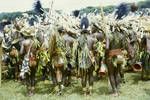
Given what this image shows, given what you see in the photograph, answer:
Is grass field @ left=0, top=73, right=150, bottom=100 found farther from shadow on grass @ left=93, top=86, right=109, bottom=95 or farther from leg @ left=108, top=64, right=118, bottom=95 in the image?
leg @ left=108, top=64, right=118, bottom=95

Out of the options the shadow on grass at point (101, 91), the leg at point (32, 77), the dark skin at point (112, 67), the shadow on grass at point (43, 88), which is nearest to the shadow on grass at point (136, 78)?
the shadow on grass at point (101, 91)

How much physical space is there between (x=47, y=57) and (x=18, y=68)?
7.61 ft

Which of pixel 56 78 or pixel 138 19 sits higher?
pixel 138 19

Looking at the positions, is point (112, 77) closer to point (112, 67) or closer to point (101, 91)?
point (112, 67)

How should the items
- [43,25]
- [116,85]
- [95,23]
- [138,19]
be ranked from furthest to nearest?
[138,19], [43,25], [95,23], [116,85]

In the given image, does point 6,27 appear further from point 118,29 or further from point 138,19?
point 118,29

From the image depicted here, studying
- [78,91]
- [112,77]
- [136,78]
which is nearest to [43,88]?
[78,91]

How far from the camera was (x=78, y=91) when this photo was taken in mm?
18078

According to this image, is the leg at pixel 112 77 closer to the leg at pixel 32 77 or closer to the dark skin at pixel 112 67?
the dark skin at pixel 112 67

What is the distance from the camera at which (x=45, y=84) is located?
19.7 metres

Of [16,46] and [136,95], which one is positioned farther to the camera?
[16,46]

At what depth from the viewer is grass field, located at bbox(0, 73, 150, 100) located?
55.8 feet

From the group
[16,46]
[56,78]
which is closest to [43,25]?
[16,46]

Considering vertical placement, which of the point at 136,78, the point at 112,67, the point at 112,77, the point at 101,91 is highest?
the point at 112,67
